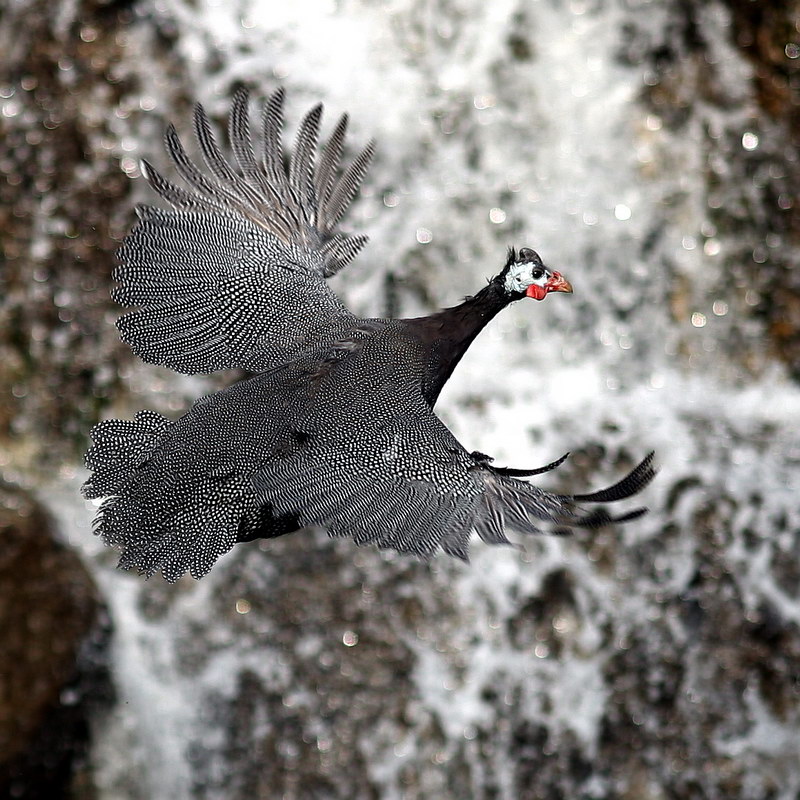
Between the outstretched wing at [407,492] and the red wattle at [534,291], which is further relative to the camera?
the red wattle at [534,291]

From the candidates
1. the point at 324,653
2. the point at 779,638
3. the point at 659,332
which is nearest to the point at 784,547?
the point at 779,638

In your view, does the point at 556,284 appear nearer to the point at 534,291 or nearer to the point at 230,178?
the point at 534,291

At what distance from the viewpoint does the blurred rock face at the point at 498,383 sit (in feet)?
13.7

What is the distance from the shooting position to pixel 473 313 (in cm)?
289

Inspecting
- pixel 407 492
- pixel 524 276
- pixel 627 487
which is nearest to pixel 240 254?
pixel 524 276

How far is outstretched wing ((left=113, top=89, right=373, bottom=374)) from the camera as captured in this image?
297 cm

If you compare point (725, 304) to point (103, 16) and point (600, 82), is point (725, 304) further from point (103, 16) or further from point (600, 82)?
point (103, 16)

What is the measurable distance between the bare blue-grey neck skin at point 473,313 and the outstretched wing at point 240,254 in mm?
211

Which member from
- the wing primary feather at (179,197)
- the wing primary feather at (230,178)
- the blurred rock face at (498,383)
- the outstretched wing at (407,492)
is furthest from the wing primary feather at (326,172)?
the blurred rock face at (498,383)

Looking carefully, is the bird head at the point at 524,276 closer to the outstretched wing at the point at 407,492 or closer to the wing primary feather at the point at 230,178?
the outstretched wing at the point at 407,492

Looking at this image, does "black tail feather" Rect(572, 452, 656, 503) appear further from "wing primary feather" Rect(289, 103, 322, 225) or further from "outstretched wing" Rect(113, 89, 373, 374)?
"wing primary feather" Rect(289, 103, 322, 225)

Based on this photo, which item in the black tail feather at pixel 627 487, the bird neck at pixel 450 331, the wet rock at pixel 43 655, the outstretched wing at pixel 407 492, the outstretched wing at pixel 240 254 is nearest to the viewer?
the black tail feather at pixel 627 487

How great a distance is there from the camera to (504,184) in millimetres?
4852

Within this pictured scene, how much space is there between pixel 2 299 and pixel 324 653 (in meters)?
1.81
